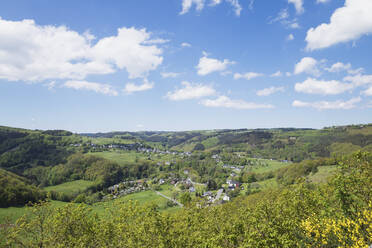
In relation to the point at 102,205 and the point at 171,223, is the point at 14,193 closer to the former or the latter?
the point at 102,205

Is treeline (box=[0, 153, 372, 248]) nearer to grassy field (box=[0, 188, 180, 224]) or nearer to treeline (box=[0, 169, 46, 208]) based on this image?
grassy field (box=[0, 188, 180, 224])

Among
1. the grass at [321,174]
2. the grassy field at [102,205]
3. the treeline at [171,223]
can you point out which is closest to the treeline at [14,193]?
the grassy field at [102,205]

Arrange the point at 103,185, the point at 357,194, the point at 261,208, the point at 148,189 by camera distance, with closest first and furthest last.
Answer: the point at 357,194
the point at 261,208
the point at 148,189
the point at 103,185

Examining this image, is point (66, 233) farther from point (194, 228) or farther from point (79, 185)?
point (79, 185)

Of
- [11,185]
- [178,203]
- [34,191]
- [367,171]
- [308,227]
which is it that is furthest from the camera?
[178,203]

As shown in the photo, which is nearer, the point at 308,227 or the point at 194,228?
the point at 308,227

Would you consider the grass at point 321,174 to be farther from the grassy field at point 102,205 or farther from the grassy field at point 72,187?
the grassy field at point 72,187

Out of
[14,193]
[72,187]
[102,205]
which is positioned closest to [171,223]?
[102,205]

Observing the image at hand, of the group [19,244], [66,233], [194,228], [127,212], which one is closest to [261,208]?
[194,228]

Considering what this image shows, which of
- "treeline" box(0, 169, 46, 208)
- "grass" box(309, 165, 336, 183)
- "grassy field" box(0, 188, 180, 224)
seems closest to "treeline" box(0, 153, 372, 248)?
"grassy field" box(0, 188, 180, 224)
